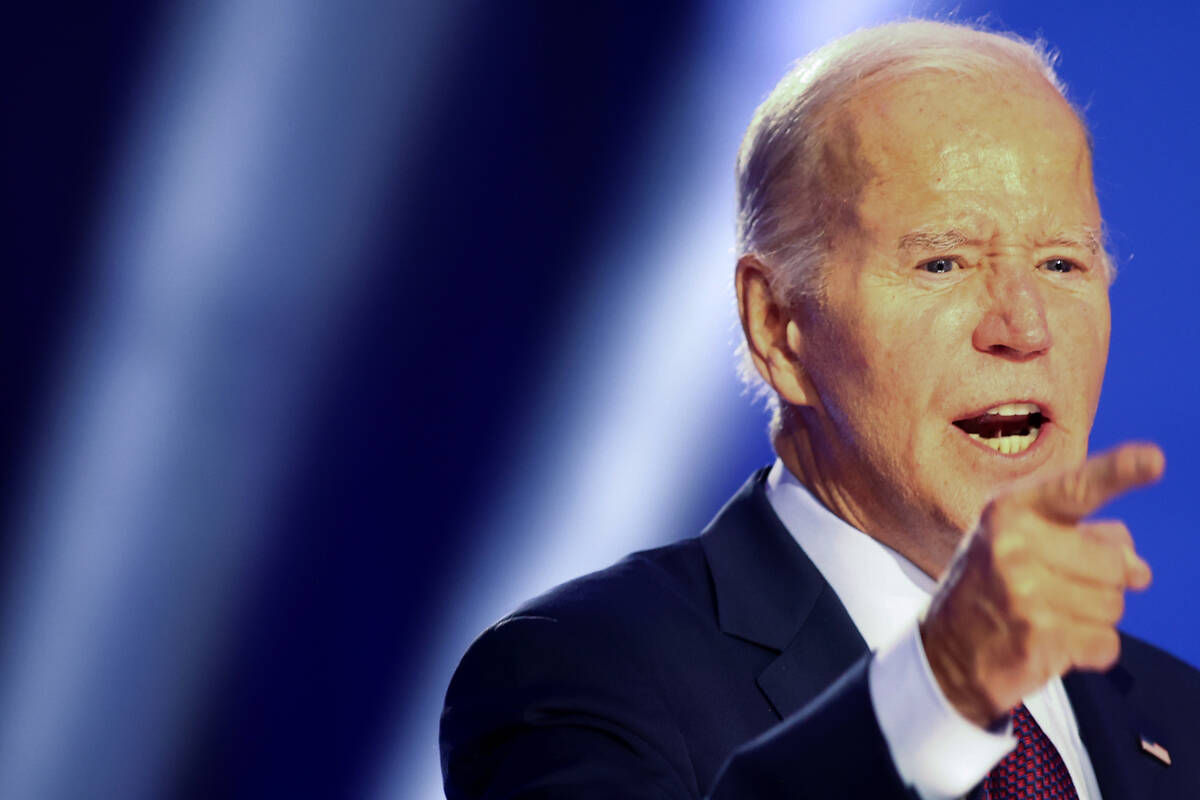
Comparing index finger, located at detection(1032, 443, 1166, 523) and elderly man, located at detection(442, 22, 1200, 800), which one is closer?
index finger, located at detection(1032, 443, 1166, 523)

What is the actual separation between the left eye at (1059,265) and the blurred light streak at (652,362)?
0.75 meters

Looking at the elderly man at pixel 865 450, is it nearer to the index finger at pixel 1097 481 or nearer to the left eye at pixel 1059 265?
the left eye at pixel 1059 265

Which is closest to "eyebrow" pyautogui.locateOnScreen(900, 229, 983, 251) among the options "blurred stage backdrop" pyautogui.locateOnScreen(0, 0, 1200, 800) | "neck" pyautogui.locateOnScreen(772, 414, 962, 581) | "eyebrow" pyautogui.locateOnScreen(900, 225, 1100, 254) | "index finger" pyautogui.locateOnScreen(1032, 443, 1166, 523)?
"eyebrow" pyautogui.locateOnScreen(900, 225, 1100, 254)

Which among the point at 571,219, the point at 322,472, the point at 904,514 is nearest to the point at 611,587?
the point at 904,514

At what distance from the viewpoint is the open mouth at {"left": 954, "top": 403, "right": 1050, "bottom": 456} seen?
5.19 feet

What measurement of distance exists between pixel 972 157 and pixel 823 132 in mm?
184

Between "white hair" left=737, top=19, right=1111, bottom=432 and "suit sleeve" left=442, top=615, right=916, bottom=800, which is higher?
"white hair" left=737, top=19, right=1111, bottom=432

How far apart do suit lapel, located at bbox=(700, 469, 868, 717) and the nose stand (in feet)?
0.96

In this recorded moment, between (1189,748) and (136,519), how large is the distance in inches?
53.0

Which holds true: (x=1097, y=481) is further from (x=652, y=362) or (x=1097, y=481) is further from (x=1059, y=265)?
(x=652, y=362)

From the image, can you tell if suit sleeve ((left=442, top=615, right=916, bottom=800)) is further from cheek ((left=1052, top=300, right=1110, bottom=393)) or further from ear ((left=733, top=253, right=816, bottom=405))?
cheek ((left=1052, top=300, right=1110, bottom=393))

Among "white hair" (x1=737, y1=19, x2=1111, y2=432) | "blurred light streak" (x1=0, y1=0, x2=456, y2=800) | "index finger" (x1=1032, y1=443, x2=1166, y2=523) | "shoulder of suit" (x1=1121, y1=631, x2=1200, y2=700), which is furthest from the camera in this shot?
"blurred light streak" (x1=0, y1=0, x2=456, y2=800)

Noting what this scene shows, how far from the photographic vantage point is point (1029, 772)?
1.44 meters

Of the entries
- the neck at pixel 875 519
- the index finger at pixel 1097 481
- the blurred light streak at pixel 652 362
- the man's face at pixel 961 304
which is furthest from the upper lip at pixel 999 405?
the blurred light streak at pixel 652 362
